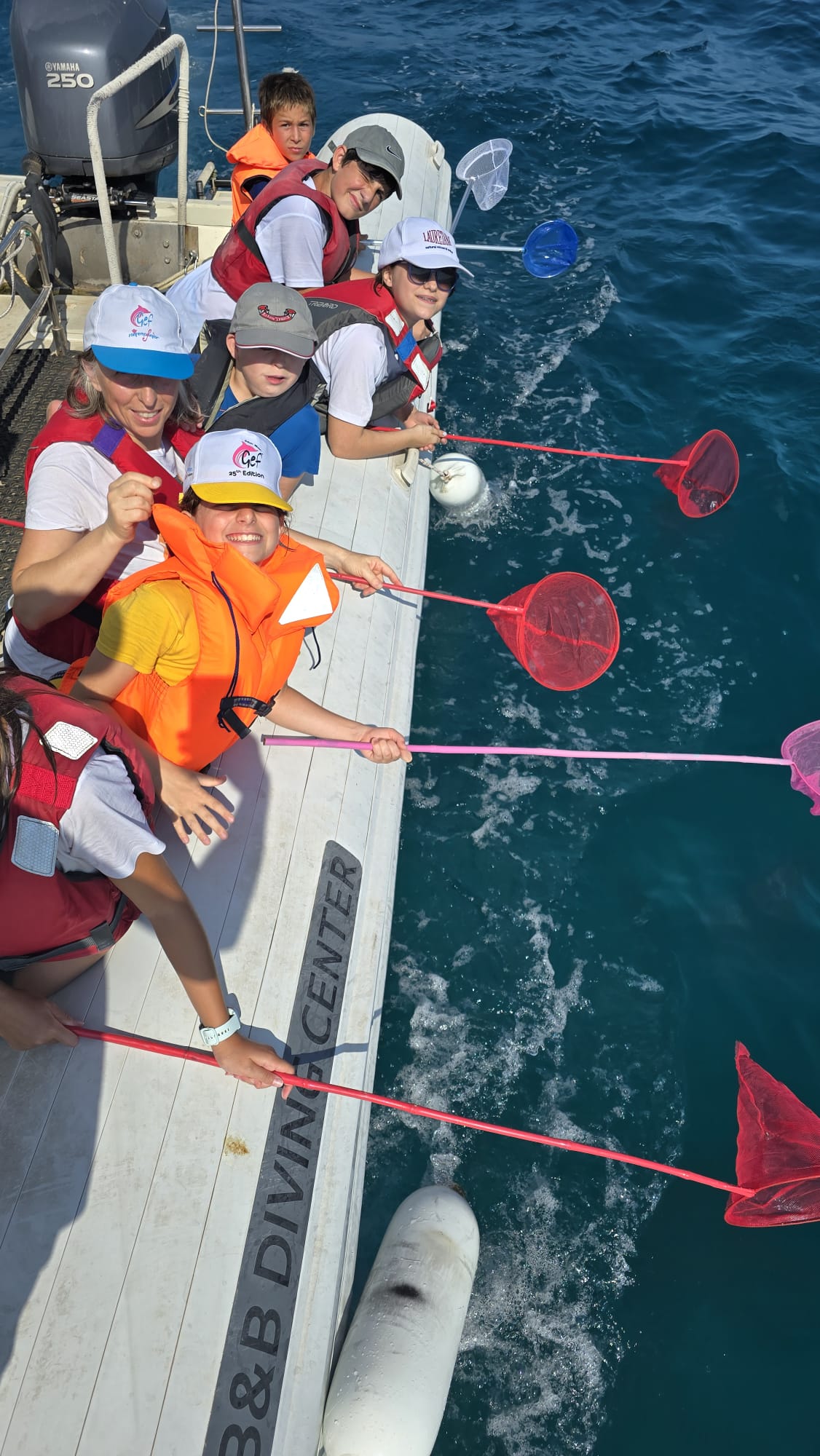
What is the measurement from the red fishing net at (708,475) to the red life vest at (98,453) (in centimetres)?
358

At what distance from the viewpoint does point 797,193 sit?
8.86 metres

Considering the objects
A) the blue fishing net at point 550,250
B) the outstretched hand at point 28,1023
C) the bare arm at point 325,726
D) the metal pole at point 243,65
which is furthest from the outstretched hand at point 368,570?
the blue fishing net at point 550,250

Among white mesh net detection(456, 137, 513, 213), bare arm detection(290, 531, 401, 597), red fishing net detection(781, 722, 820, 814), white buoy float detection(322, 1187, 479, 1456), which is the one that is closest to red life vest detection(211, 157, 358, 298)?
bare arm detection(290, 531, 401, 597)

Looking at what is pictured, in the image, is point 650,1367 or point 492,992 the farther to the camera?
point 492,992

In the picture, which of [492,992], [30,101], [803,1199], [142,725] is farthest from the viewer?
[30,101]

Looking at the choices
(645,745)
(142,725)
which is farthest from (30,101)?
(645,745)

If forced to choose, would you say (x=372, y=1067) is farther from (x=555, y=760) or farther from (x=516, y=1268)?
(x=555, y=760)

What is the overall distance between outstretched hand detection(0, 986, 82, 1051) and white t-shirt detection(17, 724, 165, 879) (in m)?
0.43

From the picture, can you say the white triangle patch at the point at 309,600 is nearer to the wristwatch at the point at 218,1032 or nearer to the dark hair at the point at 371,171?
the wristwatch at the point at 218,1032

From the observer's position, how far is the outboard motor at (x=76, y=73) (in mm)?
5289

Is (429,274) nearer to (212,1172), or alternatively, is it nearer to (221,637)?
(221,637)

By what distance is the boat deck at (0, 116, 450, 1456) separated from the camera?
2191 mm

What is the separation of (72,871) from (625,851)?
2902 mm

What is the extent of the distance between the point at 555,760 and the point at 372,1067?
A: 6.88 ft
